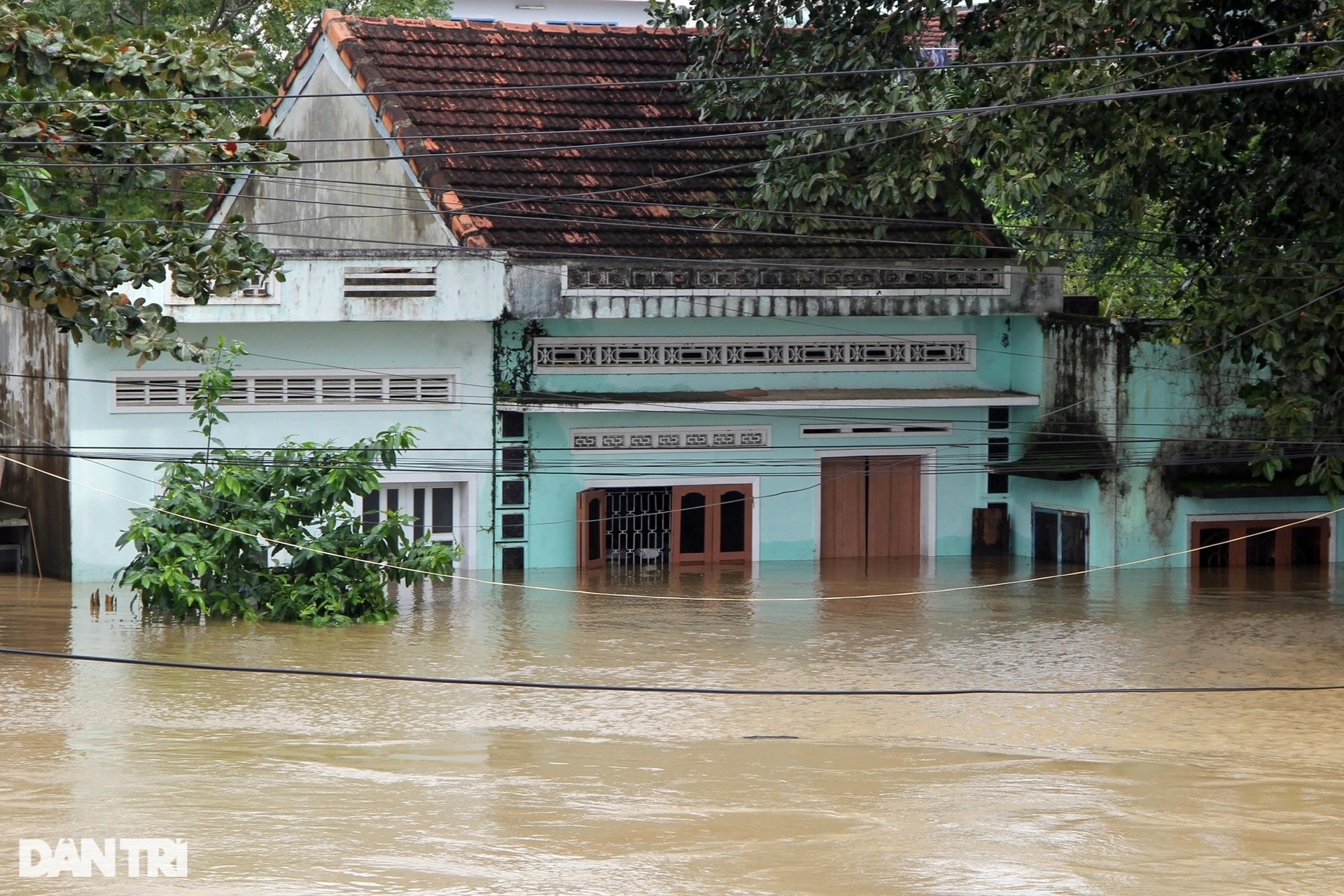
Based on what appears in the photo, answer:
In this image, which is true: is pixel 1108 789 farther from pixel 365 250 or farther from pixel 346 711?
pixel 365 250

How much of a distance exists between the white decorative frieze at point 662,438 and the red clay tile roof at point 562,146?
1.82m

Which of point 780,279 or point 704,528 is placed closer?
point 780,279

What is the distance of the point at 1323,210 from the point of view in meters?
15.4

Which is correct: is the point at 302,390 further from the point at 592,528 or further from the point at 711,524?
the point at 711,524

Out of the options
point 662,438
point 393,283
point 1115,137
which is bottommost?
point 662,438

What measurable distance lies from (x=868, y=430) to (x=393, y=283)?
5421 mm

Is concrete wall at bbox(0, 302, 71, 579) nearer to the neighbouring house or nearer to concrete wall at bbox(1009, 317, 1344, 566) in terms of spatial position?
the neighbouring house

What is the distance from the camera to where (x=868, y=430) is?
18922 mm

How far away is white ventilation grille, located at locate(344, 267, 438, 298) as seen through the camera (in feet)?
55.3

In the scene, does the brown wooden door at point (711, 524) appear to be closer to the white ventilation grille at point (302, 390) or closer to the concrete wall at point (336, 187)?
the white ventilation grille at point (302, 390)

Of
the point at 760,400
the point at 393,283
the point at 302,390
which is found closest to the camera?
the point at 393,283

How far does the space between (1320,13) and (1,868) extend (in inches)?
493

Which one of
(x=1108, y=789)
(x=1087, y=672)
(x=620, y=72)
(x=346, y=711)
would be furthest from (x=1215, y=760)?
(x=620, y=72)

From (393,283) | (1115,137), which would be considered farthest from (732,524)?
(1115,137)
